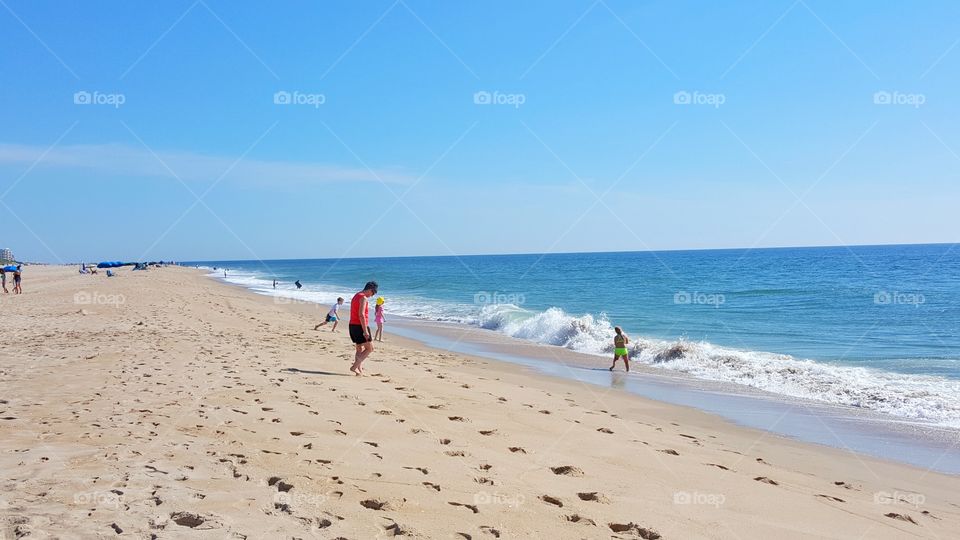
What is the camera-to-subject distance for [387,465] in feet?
18.7

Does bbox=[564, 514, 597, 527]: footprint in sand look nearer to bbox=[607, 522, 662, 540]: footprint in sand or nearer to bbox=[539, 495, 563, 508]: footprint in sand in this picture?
bbox=[607, 522, 662, 540]: footprint in sand

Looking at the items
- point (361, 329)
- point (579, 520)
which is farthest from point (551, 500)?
point (361, 329)

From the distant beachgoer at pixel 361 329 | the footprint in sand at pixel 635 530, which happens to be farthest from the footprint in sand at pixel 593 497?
the distant beachgoer at pixel 361 329

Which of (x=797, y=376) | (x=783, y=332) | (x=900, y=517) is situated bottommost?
(x=900, y=517)

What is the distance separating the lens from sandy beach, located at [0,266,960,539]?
443 centimetres

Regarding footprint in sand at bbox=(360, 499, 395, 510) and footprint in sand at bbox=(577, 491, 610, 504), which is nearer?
footprint in sand at bbox=(360, 499, 395, 510)

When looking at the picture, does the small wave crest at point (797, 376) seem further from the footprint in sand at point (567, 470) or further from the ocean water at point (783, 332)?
the footprint in sand at point (567, 470)

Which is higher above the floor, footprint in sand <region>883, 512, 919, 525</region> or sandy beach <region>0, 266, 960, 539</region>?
sandy beach <region>0, 266, 960, 539</region>

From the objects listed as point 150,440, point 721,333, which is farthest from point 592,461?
point 721,333

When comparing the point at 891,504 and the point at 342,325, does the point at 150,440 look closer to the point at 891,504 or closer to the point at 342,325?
the point at 891,504

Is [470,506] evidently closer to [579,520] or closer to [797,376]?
[579,520]

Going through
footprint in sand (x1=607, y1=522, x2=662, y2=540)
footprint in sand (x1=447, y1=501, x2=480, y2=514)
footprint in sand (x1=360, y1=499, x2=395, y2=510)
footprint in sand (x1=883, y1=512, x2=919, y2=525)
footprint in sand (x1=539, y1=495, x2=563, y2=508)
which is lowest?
footprint in sand (x1=883, y1=512, x2=919, y2=525)

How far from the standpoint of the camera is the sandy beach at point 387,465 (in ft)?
14.5

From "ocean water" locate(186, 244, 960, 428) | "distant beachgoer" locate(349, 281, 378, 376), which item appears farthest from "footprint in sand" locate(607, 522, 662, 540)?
"ocean water" locate(186, 244, 960, 428)
